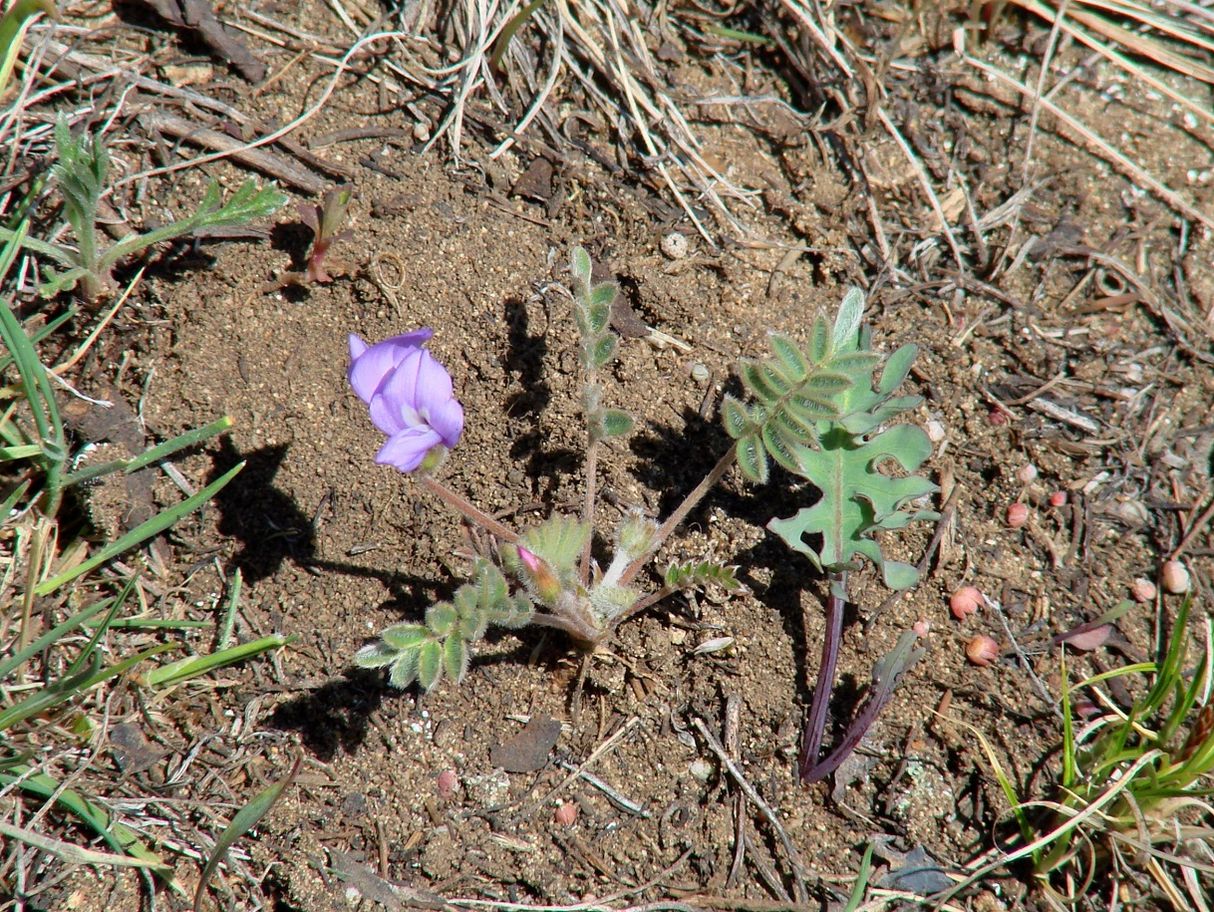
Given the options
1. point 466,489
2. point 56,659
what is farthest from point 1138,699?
point 56,659

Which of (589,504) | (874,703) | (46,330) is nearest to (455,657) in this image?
(589,504)

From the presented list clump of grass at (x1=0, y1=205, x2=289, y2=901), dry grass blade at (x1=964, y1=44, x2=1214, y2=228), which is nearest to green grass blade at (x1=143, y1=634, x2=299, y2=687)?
clump of grass at (x1=0, y1=205, x2=289, y2=901)

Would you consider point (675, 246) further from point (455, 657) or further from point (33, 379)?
point (33, 379)

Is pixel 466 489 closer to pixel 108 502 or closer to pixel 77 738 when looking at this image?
pixel 108 502

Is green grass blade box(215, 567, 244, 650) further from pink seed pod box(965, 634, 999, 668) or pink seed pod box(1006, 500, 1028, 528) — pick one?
pink seed pod box(1006, 500, 1028, 528)

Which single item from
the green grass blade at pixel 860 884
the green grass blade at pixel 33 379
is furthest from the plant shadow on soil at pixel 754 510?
the green grass blade at pixel 33 379

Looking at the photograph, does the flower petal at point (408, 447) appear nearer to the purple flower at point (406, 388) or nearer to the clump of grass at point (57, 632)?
the purple flower at point (406, 388)

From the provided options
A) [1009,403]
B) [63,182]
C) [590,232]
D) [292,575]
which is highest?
[63,182]
